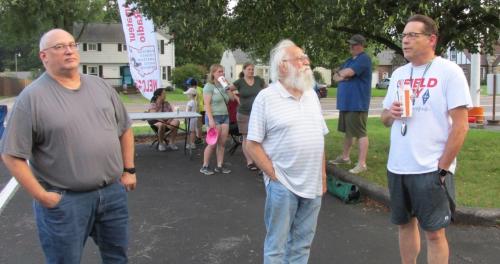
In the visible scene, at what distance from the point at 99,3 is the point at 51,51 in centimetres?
4477

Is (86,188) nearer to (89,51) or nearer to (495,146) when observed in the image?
(495,146)

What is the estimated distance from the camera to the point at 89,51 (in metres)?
56.2

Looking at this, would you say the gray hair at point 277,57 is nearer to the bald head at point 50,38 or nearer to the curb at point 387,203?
the bald head at point 50,38

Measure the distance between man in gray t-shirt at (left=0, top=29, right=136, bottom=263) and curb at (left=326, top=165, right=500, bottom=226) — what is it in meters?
3.46

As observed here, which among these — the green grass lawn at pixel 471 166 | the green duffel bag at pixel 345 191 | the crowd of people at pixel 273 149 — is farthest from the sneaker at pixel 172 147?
the crowd of people at pixel 273 149

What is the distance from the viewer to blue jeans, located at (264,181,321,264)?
335 cm

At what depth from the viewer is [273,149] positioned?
336 cm

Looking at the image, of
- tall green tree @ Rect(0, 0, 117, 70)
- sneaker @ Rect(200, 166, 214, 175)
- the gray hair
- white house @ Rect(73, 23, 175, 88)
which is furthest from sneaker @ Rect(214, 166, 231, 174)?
white house @ Rect(73, 23, 175, 88)

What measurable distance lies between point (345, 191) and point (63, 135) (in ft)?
12.7

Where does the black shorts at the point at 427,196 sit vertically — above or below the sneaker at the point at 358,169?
above

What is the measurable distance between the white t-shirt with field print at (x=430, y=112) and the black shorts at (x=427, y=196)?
6cm

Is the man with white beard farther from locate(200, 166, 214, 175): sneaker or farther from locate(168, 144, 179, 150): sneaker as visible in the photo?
locate(168, 144, 179, 150): sneaker

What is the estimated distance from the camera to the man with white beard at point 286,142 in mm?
3311

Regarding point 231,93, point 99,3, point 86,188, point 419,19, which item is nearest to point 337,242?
point 419,19
